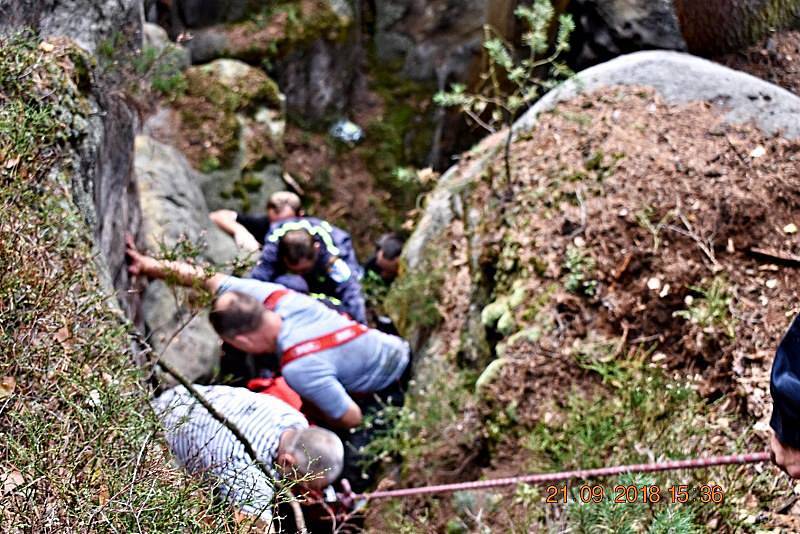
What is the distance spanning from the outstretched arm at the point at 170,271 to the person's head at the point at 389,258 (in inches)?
97.0

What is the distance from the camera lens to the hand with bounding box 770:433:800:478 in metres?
2.28

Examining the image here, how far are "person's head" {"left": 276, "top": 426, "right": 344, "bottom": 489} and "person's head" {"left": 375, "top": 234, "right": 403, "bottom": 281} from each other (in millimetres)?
3782

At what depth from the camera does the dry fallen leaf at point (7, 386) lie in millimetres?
2421

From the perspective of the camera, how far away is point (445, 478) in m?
4.60

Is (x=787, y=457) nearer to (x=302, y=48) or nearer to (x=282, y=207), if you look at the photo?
(x=282, y=207)

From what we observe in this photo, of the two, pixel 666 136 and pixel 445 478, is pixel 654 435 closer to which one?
pixel 445 478

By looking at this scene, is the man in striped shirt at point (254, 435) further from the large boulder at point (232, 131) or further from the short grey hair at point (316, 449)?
the large boulder at point (232, 131)

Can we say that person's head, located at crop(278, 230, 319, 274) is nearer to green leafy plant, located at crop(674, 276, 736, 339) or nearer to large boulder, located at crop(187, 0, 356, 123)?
green leafy plant, located at crop(674, 276, 736, 339)

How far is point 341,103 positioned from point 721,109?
7654 mm

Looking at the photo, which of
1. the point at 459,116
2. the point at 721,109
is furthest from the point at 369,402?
the point at 459,116

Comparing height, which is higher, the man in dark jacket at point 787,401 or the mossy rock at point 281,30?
the man in dark jacket at point 787,401

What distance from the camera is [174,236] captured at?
609cm
